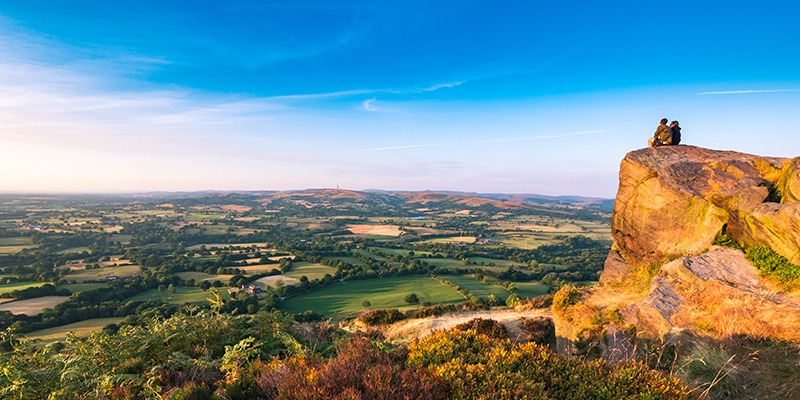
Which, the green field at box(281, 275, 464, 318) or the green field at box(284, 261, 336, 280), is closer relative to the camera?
the green field at box(281, 275, 464, 318)

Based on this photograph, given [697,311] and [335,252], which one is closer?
[697,311]

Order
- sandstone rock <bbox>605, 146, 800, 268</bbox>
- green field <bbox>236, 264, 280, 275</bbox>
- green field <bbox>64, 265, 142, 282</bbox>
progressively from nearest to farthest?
sandstone rock <bbox>605, 146, 800, 268</bbox>, green field <bbox>64, 265, 142, 282</bbox>, green field <bbox>236, 264, 280, 275</bbox>

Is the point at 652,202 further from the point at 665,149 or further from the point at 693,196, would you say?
the point at 665,149

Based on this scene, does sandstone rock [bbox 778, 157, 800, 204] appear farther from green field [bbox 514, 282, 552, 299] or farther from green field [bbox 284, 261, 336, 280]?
green field [bbox 284, 261, 336, 280]

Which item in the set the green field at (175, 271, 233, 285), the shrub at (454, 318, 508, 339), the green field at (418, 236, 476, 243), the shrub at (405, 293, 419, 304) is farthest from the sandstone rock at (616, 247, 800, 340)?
the green field at (418, 236, 476, 243)

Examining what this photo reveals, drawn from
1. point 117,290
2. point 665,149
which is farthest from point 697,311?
point 117,290

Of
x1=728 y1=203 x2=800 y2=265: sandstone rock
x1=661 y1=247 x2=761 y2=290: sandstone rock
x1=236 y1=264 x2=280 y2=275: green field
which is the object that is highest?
x1=728 y1=203 x2=800 y2=265: sandstone rock
